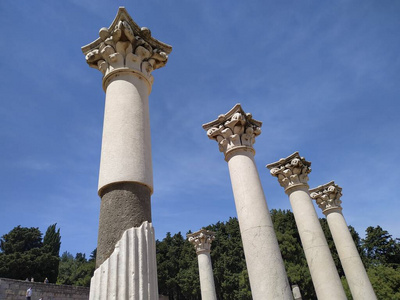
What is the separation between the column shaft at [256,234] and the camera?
10086 millimetres

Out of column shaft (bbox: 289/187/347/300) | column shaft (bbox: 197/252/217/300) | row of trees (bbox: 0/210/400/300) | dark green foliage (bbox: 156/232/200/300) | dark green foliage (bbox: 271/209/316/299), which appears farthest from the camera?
dark green foliage (bbox: 156/232/200/300)

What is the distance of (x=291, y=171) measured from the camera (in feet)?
62.2

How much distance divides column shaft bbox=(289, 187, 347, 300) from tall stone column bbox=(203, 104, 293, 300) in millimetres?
6248

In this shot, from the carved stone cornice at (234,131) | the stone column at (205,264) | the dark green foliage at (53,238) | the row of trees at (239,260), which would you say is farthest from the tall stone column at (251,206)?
the dark green foliage at (53,238)

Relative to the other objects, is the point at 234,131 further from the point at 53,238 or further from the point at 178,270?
the point at 53,238

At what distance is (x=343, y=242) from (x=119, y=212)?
62.5 feet

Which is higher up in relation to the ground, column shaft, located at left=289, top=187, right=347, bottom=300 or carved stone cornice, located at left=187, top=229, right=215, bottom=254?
carved stone cornice, located at left=187, top=229, right=215, bottom=254

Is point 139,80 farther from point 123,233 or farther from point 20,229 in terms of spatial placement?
point 20,229

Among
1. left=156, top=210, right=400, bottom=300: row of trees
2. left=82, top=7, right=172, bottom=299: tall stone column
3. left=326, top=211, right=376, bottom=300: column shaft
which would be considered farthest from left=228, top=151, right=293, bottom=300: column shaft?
left=156, top=210, right=400, bottom=300: row of trees

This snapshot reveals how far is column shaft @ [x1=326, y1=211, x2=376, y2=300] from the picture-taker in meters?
18.5

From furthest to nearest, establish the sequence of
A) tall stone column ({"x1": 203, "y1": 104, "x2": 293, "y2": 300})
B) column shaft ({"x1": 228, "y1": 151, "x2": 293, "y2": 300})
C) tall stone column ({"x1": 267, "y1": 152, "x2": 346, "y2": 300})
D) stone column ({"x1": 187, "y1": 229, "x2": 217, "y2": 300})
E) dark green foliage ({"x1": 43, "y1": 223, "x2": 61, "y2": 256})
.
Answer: dark green foliage ({"x1": 43, "y1": 223, "x2": 61, "y2": 256}) < stone column ({"x1": 187, "y1": 229, "x2": 217, "y2": 300}) < tall stone column ({"x1": 267, "y1": 152, "x2": 346, "y2": 300}) < tall stone column ({"x1": 203, "y1": 104, "x2": 293, "y2": 300}) < column shaft ({"x1": 228, "y1": 151, "x2": 293, "y2": 300})

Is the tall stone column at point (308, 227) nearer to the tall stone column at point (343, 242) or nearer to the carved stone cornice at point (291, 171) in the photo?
the carved stone cornice at point (291, 171)

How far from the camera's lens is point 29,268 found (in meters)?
73.8

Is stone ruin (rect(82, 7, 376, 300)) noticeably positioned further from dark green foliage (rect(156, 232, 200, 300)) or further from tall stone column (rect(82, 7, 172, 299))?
dark green foliage (rect(156, 232, 200, 300))
